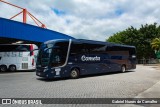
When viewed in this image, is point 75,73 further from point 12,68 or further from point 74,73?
point 12,68

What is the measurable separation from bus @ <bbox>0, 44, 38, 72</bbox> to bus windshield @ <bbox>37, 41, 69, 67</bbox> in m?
9.91

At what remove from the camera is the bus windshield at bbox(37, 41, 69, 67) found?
54.2 feet

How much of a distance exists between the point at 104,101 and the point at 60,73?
7.90 m

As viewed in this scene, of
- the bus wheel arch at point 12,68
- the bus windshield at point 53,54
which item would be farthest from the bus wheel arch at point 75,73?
the bus wheel arch at point 12,68

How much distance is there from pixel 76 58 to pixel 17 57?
1095cm

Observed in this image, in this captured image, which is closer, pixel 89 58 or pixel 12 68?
pixel 89 58

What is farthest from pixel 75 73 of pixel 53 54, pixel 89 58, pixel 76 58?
pixel 53 54

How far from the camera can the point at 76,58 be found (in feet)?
60.2

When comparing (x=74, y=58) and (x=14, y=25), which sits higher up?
(x=14, y=25)

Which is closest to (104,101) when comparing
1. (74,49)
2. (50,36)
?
(74,49)

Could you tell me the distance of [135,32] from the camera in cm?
5797

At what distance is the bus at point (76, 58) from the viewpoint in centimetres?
1670

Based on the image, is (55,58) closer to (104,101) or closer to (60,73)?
(60,73)

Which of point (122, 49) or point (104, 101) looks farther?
point (122, 49)
